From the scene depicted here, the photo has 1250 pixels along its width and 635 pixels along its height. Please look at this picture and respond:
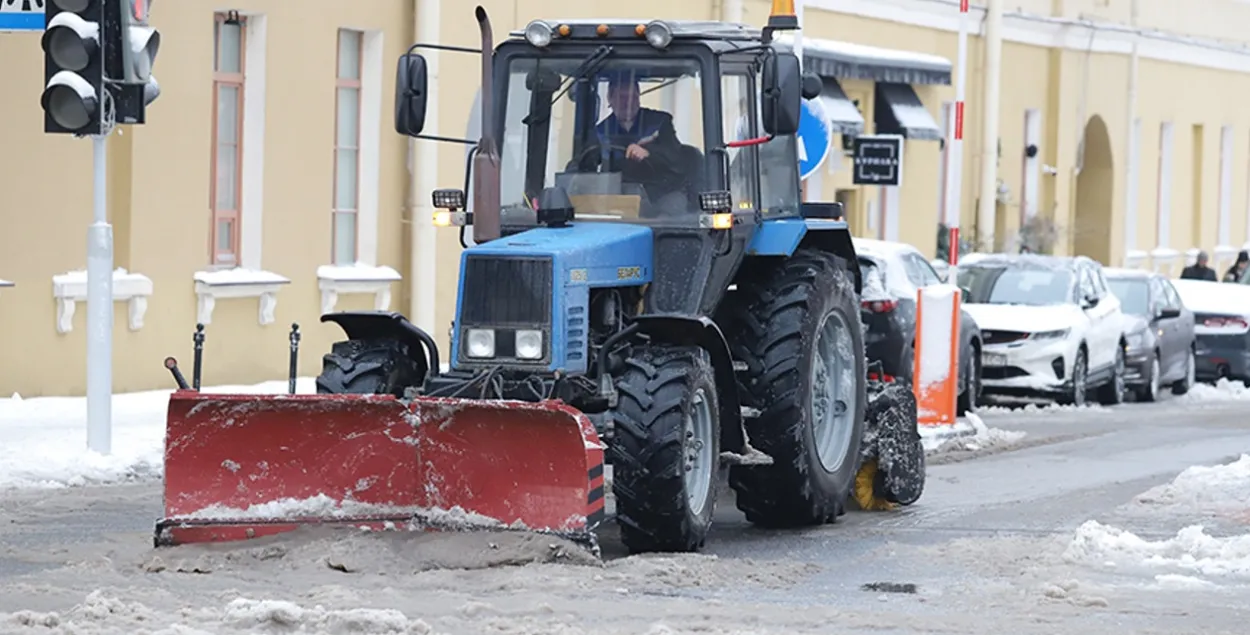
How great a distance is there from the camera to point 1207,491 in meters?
15.3

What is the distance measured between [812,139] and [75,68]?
599 centimetres

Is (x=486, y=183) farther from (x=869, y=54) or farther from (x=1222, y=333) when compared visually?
(x=869, y=54)

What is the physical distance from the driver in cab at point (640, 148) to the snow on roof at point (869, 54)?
17543 mm

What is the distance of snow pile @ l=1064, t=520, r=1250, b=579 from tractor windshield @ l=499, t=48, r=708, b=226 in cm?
240

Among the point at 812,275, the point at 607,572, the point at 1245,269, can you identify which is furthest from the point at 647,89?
the point at 1245,269

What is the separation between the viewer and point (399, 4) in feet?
78.1

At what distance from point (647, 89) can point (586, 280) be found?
1.33m

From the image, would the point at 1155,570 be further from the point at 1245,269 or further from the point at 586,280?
the point at 1245,269

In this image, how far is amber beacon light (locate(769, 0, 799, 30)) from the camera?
1598 centimetres

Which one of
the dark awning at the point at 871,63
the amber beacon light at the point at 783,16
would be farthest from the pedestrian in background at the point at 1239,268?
the amber beacon light at the point at 783,16

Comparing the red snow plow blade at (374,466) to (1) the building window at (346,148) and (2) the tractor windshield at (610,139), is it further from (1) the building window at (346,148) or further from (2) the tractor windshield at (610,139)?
(1) the building window at (346,148)

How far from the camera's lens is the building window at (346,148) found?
76.4 ft

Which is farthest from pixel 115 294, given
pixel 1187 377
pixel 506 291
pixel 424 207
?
pixel 1187 377

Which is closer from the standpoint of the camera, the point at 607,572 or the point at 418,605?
the point at 418,605
